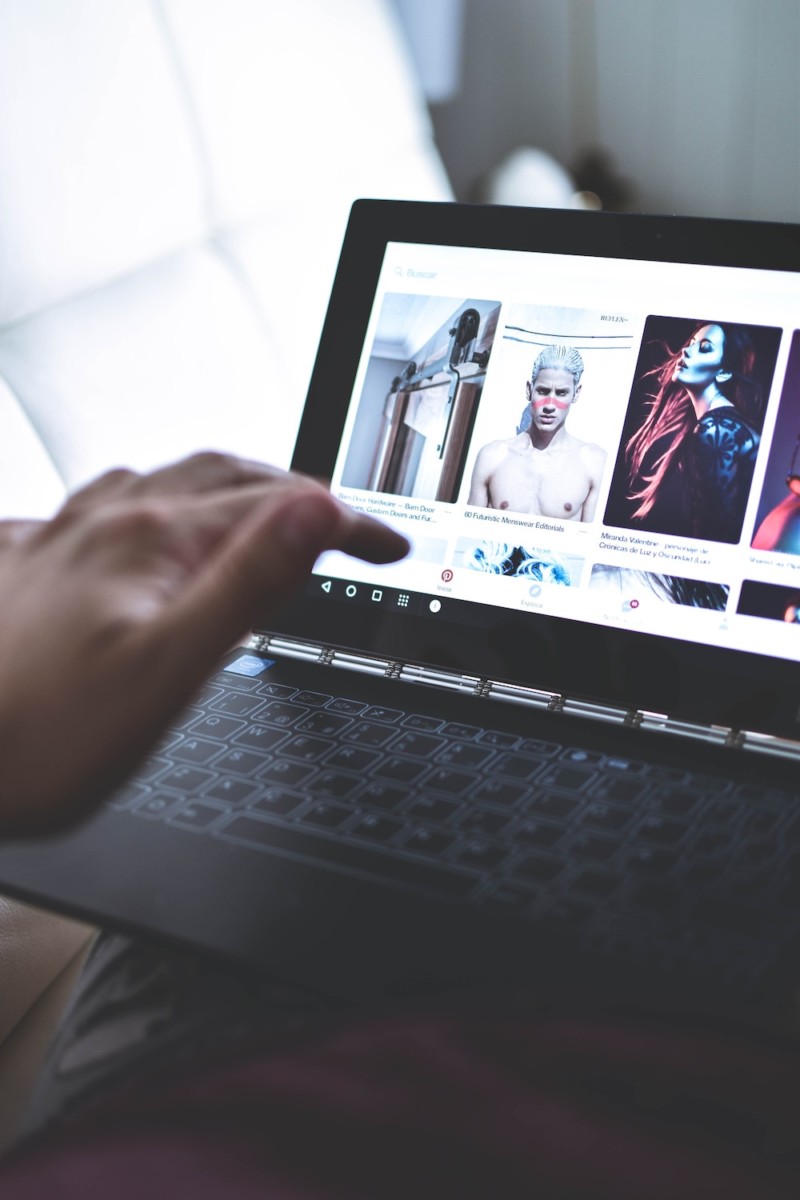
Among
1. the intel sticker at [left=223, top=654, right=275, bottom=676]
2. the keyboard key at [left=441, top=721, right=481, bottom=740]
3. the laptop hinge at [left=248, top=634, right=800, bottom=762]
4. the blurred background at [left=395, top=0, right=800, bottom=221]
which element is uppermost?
the blurred background at [left=395, top=0, right=800, bottom=221]

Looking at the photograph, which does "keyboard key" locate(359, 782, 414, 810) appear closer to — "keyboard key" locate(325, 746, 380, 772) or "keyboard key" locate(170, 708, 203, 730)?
"keyboard key" locate(325, 746, 380, 772)

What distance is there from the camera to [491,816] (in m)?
0.51

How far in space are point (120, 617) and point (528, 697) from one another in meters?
0.35

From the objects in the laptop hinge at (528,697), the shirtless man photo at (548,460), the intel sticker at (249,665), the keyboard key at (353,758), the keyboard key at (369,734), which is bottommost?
the keyboard key at (353,758)

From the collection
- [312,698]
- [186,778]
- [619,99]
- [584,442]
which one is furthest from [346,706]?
[619,99]

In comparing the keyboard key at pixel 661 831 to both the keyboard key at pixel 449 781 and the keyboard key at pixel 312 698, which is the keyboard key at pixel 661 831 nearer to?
the keyboard key at pixel 449 781

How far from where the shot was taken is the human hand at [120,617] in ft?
1.05

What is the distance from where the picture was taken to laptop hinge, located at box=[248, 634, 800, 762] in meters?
0.58

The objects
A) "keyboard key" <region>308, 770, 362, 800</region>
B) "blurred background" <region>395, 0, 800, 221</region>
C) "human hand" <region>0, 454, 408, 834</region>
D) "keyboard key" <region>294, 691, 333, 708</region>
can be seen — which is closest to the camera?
"human hand" <region>0, 454, 408, 834</region>

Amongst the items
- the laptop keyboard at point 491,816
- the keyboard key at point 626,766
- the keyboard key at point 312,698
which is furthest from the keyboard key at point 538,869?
the keyboard key at point 312,698

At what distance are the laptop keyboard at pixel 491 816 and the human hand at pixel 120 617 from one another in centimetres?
17

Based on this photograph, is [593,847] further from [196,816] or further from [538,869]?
[196,816]

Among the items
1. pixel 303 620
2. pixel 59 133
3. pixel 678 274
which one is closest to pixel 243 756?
pixel 303 620

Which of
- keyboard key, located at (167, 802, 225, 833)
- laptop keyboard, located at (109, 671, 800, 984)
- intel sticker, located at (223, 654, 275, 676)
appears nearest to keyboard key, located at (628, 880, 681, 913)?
laptop keyboard, located at (109, 671, 800, 984)
